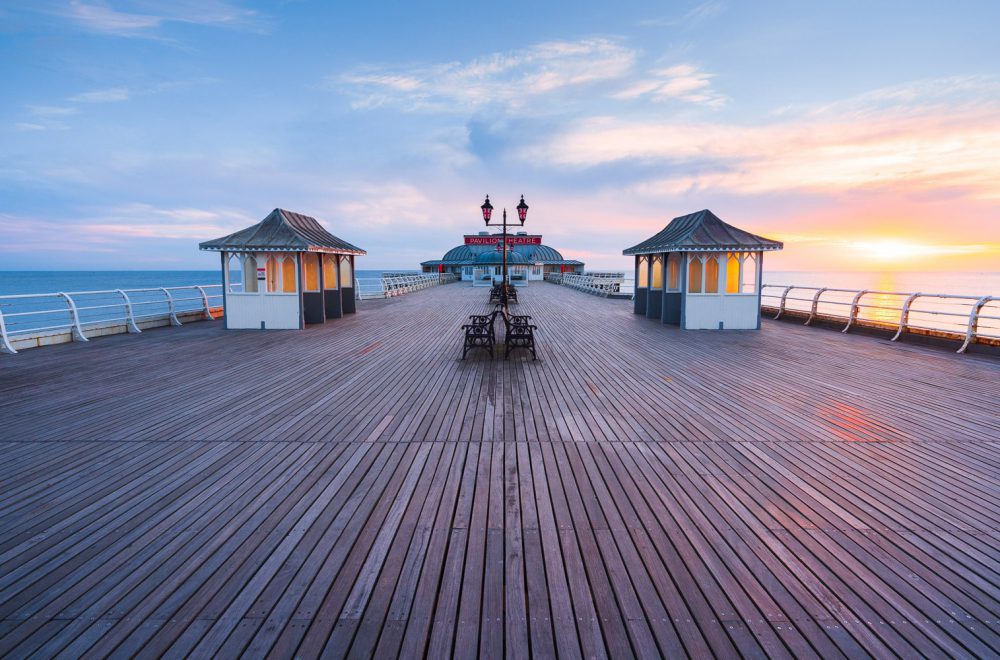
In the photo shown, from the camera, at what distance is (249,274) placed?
1319 cm

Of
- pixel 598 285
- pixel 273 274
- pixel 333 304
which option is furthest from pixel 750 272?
pixel 598 285

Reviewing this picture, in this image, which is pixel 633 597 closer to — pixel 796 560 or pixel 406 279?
pixel 796 560

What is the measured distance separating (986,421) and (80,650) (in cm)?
763

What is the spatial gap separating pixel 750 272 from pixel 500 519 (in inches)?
468

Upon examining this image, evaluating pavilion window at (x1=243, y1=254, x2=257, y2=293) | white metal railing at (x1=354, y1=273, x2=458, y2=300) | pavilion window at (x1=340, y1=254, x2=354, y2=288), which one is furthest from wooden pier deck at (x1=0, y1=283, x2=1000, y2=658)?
white metal railing at (x1=354, y1=273, x2=458, y2=300)

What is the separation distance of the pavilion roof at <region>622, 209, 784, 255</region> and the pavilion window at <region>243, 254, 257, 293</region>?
11157mm

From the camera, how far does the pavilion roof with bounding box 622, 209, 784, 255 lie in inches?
475

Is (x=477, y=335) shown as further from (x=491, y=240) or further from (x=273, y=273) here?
(x=491, y=240)

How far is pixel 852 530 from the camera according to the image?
2.99 meters

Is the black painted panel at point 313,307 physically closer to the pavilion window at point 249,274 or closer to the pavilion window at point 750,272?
the pavilion window at point 249,274

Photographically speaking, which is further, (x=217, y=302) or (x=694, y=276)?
(x=217, y=302)

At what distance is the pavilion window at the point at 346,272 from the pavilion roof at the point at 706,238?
32.1 feet

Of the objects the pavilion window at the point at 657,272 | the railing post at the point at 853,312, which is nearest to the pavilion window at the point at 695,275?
the pavilion window at the point at 657,272

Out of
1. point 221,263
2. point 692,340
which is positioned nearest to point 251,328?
point 221,263
